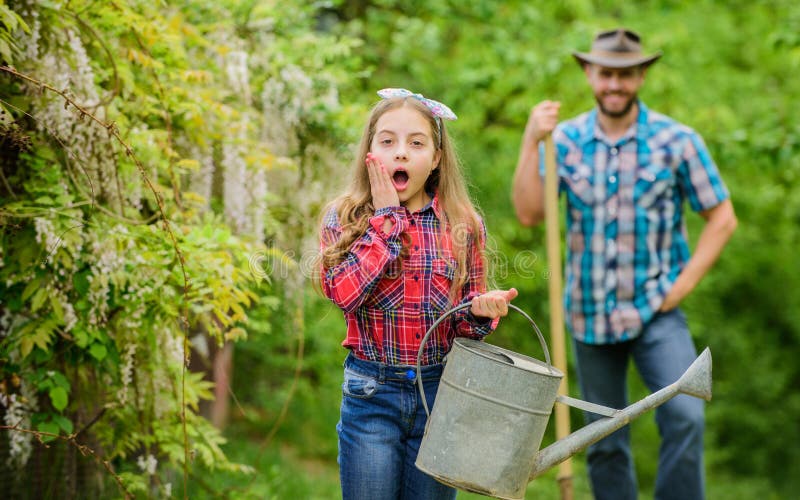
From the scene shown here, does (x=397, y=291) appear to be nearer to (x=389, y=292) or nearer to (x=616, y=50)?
(x=389, y=292)

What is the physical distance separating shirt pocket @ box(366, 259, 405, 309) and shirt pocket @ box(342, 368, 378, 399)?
0.61 feet

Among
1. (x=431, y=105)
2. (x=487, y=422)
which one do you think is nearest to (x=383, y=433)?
(x=487, y=422)

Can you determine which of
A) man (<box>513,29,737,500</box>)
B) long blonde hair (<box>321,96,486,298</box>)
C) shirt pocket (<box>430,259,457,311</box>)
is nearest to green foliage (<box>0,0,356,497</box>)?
long blonde hair (<box>321,96,486,298</box>)

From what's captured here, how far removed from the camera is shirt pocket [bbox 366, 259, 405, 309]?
7.75 ft

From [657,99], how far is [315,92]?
4349 mm

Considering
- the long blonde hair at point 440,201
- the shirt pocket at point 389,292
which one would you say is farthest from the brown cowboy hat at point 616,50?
the shirt pocket at point 389,292

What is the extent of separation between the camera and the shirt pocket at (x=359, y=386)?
2.32 metres

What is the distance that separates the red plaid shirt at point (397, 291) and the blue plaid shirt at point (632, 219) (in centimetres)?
147

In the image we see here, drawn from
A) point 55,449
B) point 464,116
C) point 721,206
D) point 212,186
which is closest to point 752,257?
point 464,116

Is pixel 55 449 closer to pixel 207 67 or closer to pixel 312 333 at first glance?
pixel 207 67

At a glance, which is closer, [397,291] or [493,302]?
[493,302]

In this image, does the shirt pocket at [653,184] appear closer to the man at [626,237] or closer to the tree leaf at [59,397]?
the man at [626,237]

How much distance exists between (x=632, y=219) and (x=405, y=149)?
5.43 ft

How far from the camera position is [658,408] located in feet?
11.9
